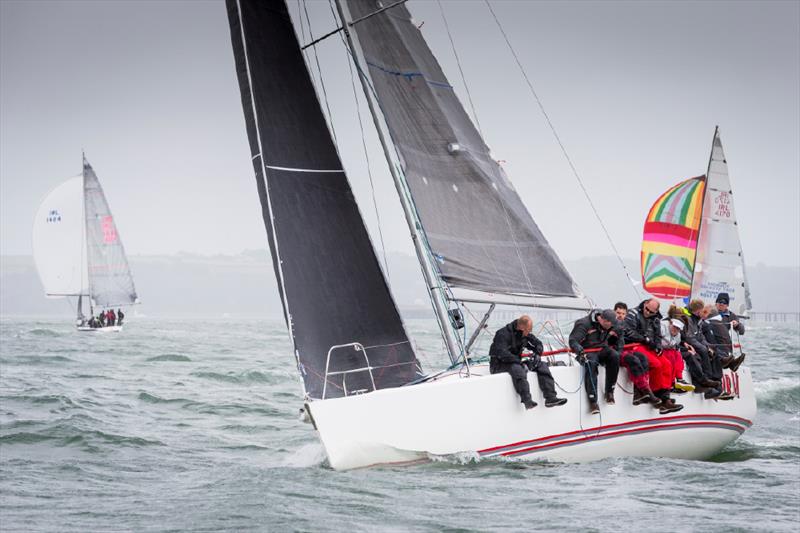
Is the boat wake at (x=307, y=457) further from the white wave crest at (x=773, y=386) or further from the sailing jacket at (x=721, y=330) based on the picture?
the white wave crest at (x=773, y=386)

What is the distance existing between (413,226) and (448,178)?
2.55 feet

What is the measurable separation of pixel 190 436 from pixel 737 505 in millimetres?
6944

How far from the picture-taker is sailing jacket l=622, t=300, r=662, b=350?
10141 mm

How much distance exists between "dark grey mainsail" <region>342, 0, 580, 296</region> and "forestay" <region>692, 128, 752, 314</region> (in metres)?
15.2

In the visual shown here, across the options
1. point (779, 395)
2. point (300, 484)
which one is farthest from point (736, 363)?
point (779, 395)

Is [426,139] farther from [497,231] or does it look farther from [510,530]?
[510,530]

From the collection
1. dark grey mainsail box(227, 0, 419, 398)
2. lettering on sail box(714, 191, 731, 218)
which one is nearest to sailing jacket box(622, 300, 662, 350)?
dark grey mainsail box(227, 0, 419, 398)

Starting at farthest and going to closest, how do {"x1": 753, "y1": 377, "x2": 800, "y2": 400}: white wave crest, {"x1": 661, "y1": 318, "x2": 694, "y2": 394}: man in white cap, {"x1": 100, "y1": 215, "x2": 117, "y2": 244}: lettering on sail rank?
{"x1": 100, "y1": 215, "x2": 117, "y2": 244}: lettering on sail
{"x1": 753, "y1": 377, "x2": 800, "y2": 400}: white wave crest
{"x1": 661, "y1": 318, "x2": 694, "y2": 394}: man in white cap

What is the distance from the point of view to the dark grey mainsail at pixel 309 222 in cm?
966

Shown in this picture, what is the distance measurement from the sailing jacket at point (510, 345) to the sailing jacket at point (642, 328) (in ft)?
4.32

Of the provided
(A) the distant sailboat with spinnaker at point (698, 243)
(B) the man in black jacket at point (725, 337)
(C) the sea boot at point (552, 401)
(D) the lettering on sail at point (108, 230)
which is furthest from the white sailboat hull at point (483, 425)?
(D) the lettering on sail at point (108, 230)

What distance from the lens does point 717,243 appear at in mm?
24781

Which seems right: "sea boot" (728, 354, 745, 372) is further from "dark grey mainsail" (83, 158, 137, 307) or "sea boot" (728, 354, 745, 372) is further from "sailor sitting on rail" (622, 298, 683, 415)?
"dark grey mainsail" (83, 158, 137, 307)

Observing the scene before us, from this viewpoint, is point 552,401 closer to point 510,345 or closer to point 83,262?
point 510,345
